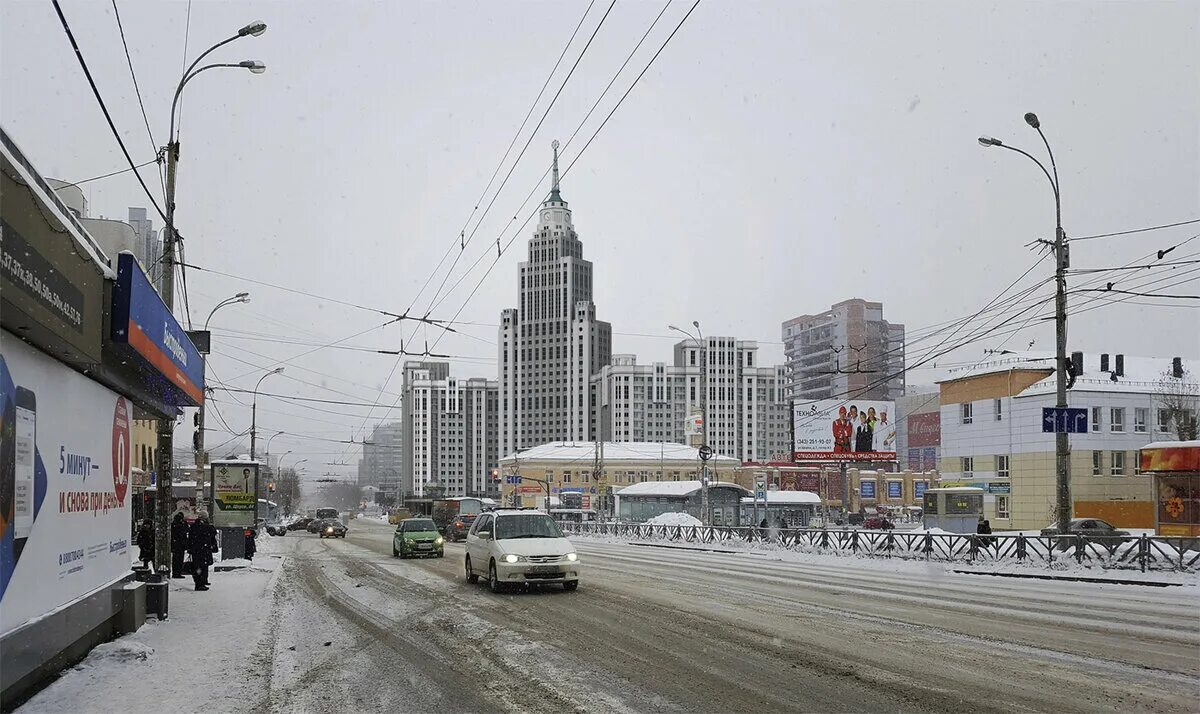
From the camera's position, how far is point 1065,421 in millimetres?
25078

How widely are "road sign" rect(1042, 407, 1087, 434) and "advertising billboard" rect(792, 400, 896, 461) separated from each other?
41565mm

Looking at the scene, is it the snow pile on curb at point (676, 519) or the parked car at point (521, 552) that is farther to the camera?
the snow pile on curb at point (676, 519)

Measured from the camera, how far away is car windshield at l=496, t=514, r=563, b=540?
2005 centimetres

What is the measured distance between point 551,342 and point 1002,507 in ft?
272

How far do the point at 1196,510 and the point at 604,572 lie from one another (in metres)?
19.2

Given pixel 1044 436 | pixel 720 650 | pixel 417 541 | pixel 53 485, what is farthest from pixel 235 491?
pixel 1044 436

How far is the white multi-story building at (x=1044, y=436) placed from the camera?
54.1m

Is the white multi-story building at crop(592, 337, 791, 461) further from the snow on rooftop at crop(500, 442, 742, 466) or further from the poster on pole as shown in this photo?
the poster on pole

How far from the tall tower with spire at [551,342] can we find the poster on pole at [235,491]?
302ft

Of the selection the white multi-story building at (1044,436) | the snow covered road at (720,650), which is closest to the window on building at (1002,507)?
the white multi-story building at (1044,436)

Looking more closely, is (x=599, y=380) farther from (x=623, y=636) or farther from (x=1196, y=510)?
(x=623, y=636)

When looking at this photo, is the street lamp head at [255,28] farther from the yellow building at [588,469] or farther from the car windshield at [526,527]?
the yellow building at [588,469]

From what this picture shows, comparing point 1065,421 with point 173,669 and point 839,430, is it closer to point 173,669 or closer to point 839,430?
point 173,669

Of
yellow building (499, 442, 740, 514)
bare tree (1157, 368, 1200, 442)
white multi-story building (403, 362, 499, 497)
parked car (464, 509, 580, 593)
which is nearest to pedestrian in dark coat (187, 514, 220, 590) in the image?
parked car (464, 509, 580, 593)
